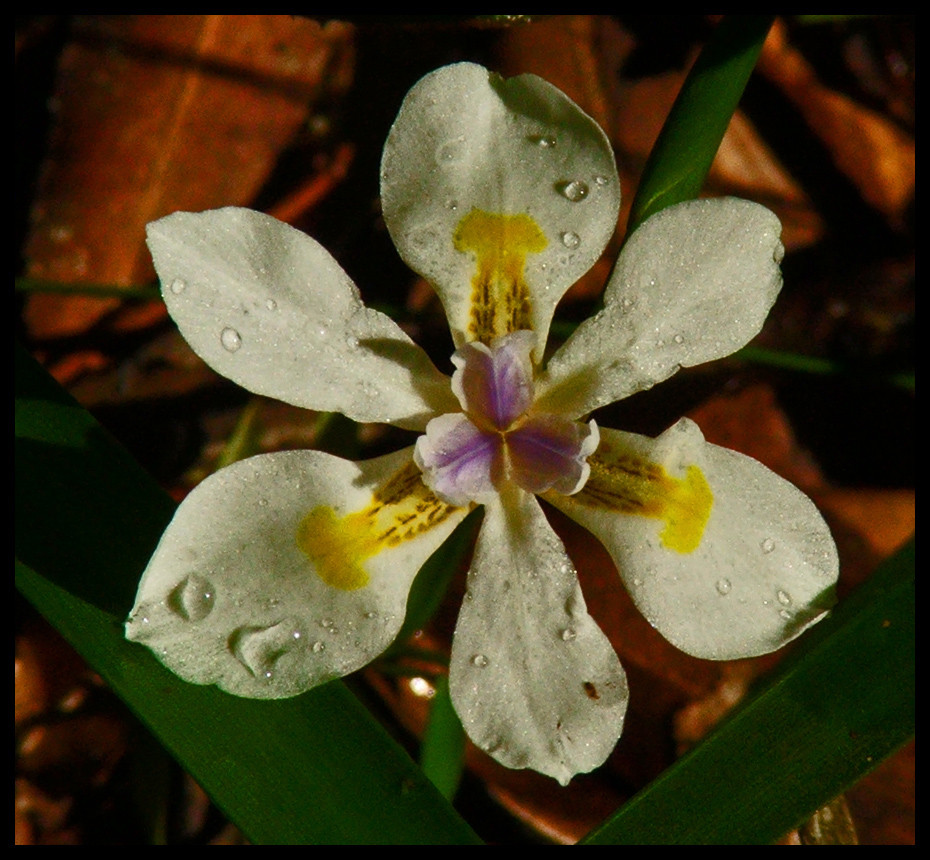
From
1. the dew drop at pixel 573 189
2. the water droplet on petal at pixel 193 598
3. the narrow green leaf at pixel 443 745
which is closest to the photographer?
the water droplet on petal at pixel 193 598

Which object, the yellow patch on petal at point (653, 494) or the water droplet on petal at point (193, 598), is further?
the yellow patch on petal at point (653, 494)

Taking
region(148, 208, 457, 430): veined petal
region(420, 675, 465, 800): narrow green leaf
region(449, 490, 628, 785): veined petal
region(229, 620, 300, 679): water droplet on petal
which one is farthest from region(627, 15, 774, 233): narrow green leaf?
region(420, 675, 465, 800): narrow green leaf

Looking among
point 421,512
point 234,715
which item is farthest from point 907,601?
point 234,715

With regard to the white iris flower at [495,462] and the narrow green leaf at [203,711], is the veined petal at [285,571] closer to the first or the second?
the white iris flower at [495,462]

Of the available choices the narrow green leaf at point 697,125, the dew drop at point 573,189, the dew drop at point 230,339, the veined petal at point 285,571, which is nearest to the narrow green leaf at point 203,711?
the veined petal at point 285,571

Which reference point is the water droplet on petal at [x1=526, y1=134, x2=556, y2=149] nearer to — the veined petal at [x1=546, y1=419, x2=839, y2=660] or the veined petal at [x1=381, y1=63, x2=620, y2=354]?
the veined petal at [x1=381, y1=63, x2=620, y2=354]

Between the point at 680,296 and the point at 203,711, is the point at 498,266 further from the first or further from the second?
the point at 203,711
